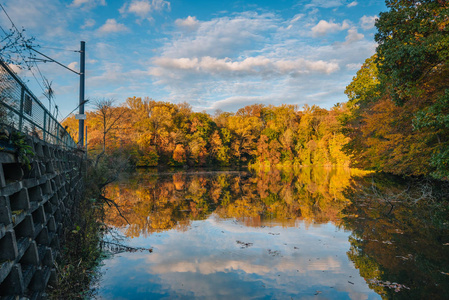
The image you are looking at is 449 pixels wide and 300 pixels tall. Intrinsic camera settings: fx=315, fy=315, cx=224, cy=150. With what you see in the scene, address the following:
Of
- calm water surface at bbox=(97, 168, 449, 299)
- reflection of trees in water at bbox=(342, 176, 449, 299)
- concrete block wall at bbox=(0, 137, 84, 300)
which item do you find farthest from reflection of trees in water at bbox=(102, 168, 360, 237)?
concrete block wall at bbox=(0, 137, 84, 300)

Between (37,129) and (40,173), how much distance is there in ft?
5.16

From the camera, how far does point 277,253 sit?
8344mm

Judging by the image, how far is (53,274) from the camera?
5.10 metres

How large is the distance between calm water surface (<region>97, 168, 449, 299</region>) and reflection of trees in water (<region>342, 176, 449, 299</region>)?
0.08 ft

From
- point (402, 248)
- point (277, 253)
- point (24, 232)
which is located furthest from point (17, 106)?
point (402, 248)

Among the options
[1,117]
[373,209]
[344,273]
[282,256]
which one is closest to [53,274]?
[1,117]

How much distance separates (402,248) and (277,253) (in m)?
3.47

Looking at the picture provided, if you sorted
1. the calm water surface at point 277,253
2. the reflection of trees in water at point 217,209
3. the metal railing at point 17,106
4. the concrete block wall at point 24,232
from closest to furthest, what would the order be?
the concrete block wall at point 24,232 → the metal railing at point 17,106 → the calm water surface at point 277,253 → the reflection of trees in water at point 217,209

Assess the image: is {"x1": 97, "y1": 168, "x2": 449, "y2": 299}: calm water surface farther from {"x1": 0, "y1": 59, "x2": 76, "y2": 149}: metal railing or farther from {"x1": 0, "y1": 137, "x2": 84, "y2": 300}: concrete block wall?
{"x1": 0, "y1": 59, "x2": 76, "y2": 149}: metal railing

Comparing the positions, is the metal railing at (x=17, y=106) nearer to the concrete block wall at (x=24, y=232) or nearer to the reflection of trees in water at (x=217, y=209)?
the concrete block wall at (x=24, y=232)

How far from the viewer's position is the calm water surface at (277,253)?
617cm

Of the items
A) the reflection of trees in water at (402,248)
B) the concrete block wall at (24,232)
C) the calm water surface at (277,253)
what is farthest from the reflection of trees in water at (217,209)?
the concrete block wall at (24,232)

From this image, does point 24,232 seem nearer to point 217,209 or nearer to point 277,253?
point 277,253

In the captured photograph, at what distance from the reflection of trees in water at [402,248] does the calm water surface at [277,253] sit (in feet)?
0.08
